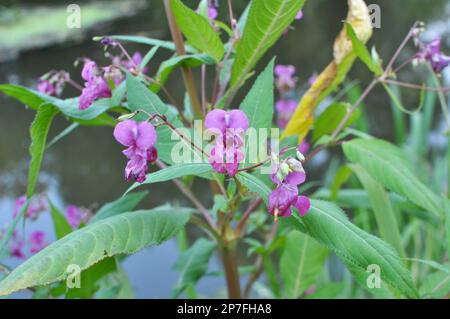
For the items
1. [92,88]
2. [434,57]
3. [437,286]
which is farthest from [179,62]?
[437,286]

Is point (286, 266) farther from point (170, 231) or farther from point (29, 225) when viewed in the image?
point (29, 225)

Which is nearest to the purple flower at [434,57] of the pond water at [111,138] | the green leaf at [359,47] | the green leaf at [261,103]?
the green leaf at [359,47]

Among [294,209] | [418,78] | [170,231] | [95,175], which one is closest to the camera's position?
[294,209]

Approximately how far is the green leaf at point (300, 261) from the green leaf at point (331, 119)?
10.3 inches

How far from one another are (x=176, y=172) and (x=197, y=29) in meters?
0.30

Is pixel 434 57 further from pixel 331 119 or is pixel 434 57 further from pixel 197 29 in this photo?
pixel 197 29

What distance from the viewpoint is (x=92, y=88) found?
0.89 m

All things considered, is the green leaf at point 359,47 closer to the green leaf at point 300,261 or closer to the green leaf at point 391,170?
the green leaf at point 391,170

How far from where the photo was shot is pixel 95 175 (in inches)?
145

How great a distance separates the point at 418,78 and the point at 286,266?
12.8 ft

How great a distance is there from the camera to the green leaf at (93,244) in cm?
67

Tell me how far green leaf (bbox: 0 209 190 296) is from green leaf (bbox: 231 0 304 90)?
278 millimetres
